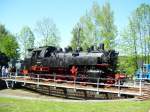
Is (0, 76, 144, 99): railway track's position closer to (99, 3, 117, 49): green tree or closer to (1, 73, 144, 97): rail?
(1, 73, 144, 97): rail

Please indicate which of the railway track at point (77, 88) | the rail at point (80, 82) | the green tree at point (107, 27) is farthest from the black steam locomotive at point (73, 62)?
the green tree at point (107, 27)

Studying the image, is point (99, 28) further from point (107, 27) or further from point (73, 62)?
point (73, 62)

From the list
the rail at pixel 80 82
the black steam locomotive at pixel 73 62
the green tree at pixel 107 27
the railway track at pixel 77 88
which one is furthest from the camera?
the green tree at pixel 107 27


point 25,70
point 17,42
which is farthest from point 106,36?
point 17,42

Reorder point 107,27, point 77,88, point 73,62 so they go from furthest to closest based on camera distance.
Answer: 1. point 107,27
2. point 73,62
3. point 77,88

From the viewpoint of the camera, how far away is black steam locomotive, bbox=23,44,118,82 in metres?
26.1

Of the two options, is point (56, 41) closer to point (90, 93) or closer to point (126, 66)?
point (126, 66)

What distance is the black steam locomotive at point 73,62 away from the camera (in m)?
26.1

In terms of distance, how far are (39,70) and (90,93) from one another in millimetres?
9223

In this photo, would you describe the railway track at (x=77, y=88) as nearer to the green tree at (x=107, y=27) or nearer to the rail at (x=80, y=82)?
the rail at (x=80, y=82)

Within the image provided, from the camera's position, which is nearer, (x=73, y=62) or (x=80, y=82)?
(x=80, y=82)

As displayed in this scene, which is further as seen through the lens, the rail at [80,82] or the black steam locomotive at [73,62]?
the black steam locomotive at [73,62]

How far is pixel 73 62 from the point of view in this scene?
28.8 meters

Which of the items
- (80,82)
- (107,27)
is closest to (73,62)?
(80,82)
